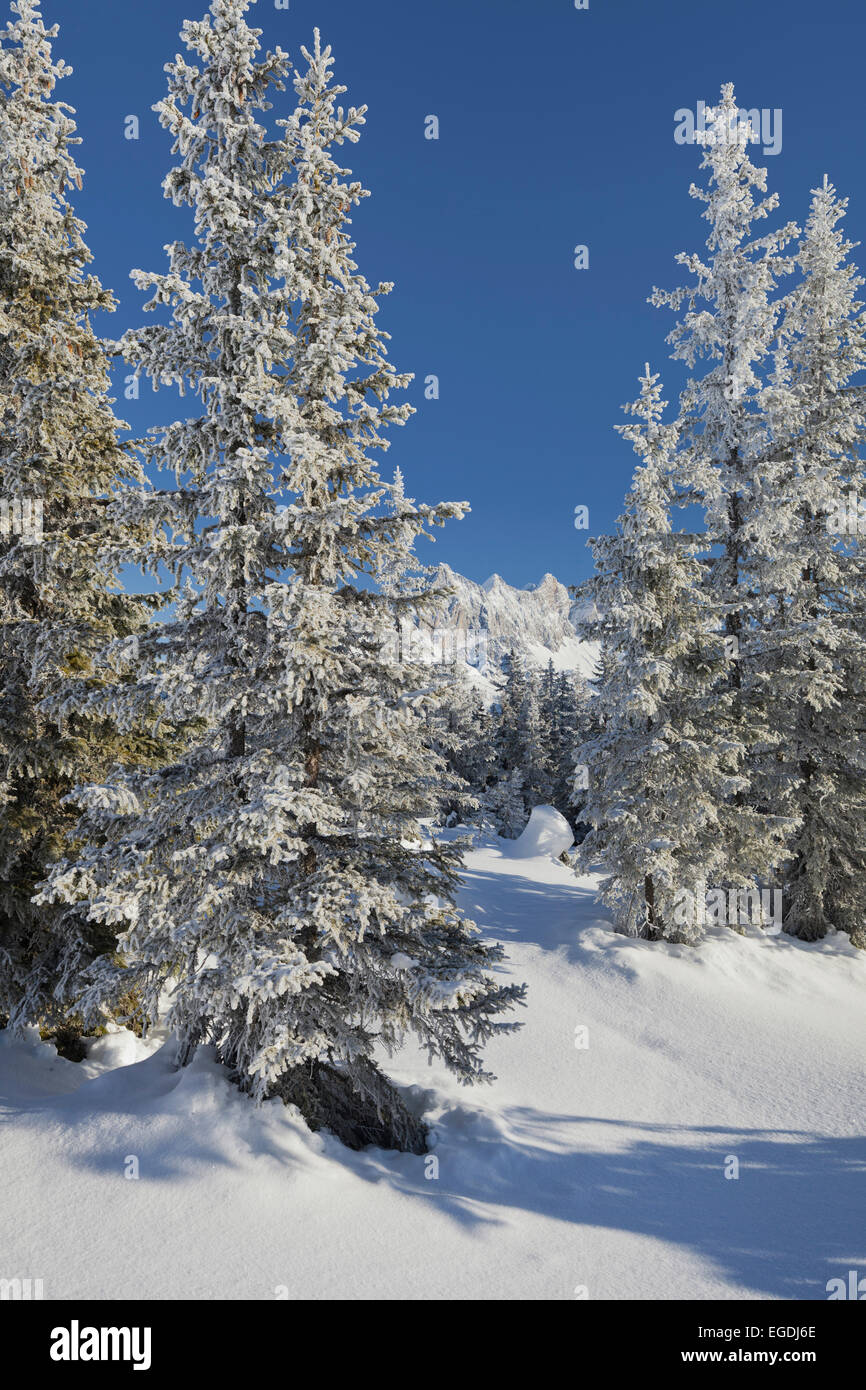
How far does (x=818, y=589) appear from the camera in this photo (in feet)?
52.0

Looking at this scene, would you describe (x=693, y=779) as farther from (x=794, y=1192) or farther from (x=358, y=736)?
(x=358, y=736)

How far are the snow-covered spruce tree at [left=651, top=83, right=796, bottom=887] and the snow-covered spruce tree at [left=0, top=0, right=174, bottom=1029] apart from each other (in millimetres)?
11572

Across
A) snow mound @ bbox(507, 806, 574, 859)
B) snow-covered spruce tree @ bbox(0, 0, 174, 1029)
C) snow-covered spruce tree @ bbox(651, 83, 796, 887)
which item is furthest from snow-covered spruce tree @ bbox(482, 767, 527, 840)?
snow-covered spruce tree @ bbox(0, 0, 174, 1029)

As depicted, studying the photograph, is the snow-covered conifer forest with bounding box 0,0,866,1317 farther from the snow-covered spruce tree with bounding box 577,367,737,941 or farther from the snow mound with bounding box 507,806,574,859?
the snow mound with bounding box 507,806,574,859

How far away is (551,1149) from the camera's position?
26.7 feet

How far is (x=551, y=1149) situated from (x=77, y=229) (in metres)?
14.0

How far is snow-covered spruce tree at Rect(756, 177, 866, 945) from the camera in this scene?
1491cm

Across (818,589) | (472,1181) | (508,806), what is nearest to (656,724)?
(818,589)

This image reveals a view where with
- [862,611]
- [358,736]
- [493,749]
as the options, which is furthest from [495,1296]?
[493,749]

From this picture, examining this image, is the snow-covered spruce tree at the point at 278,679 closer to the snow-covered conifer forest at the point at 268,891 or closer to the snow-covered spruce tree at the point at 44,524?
the snow-covered conifer forest at the point at 268,891

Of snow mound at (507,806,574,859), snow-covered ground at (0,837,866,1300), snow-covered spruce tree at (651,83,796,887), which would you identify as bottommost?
snow-covered ground at (0,837,866,1300)

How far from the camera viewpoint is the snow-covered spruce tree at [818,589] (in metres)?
14.9

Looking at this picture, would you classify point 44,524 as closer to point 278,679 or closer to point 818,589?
point 278,679

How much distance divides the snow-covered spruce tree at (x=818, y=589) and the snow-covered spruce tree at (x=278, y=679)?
11.2 meters
